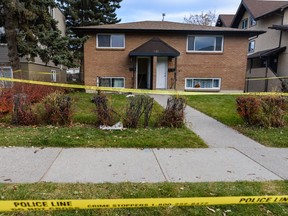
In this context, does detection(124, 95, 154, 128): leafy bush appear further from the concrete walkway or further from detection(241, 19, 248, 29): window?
detection(241, 19, 248, 29): window

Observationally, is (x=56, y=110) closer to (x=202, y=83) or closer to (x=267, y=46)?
(x=202, y=83)

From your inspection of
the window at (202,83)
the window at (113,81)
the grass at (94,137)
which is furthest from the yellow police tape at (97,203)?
the window at (202,83)

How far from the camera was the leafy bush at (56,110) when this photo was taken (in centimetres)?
678

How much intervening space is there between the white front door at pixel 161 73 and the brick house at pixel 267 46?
7.92m

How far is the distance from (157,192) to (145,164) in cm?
112

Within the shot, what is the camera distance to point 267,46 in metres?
23.6

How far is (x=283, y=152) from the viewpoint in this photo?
217 inches

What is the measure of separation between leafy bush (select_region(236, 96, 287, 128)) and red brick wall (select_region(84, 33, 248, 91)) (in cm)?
1067

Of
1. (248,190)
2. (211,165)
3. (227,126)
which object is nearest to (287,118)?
(227,126)

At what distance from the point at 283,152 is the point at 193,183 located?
294 cm

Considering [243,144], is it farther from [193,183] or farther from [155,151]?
[193,183]

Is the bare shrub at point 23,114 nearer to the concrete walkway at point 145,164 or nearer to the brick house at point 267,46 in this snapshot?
the concrete walkway at point 145,164

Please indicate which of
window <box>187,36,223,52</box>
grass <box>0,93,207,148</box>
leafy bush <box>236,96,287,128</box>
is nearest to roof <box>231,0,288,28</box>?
window <box>187,36,223,52</box>

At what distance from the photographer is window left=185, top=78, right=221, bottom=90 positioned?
1814cm
